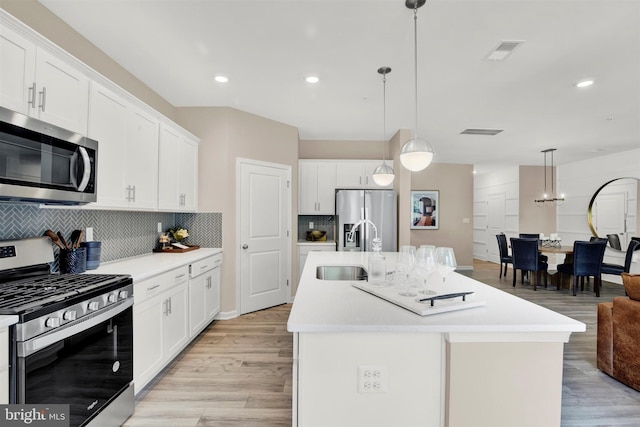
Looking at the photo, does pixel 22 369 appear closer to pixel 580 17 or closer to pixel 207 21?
pixel 207 21

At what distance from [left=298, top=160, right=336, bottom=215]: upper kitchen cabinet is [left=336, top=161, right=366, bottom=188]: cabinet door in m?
0.08

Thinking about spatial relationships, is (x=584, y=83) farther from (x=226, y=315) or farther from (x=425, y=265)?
(x=226, y=315)

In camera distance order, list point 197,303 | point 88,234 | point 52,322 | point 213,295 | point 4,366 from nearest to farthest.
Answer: point 4,366
point 52,322
point 88,234
point 197,303
point 213,295

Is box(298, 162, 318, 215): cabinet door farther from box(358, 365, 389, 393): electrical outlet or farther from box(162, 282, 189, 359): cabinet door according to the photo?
box(358, 365, 389, 393): electrical outlet

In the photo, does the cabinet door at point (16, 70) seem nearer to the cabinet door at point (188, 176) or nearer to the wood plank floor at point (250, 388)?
the cabinet door at point (188, 176)

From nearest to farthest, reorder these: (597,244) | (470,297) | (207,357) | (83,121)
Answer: (470,297) → (83,121) → (207,357) → (597,244)

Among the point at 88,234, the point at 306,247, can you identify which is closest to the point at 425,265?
the point at 88,234

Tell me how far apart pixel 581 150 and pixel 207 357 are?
753cm

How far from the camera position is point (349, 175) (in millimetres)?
5203

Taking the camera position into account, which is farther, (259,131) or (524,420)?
(259,131)

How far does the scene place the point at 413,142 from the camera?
217 centimetres

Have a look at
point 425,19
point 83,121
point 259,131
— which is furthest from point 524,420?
point 259,131

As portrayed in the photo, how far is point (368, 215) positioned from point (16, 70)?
4022 mm

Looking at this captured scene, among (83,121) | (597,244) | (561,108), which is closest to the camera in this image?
(83,121)
